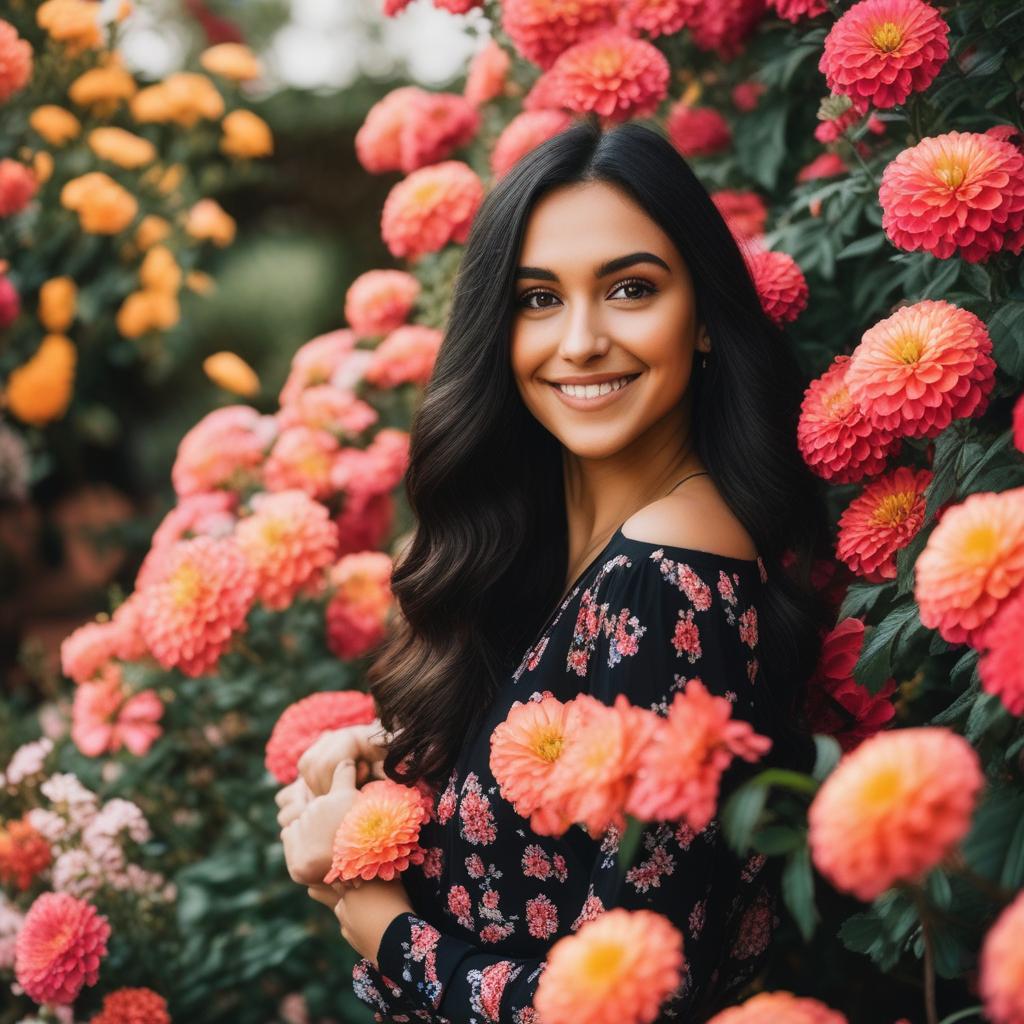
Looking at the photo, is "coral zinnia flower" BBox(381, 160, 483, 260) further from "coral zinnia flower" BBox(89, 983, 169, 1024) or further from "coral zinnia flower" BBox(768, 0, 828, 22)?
"coral zinnia flower" BBox(89, 983, 169, 1024)

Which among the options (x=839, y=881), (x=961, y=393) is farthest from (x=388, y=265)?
(x=839, y=881)

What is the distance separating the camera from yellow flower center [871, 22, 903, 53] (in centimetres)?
136

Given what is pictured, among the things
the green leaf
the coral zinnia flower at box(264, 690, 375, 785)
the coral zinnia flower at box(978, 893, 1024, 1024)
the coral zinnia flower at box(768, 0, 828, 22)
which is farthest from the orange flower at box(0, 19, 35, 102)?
the coral zinnia flower at box(978, 893, 1024, 1024)

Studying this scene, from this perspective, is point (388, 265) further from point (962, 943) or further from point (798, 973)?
point (962, 943)

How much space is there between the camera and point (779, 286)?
5.38 ft

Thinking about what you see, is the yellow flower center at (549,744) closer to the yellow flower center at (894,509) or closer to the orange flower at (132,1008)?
the yellow flower center at (894,509)

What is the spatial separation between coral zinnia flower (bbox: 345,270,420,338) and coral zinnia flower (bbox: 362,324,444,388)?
118mm

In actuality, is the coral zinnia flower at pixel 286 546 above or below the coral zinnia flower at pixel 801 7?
below

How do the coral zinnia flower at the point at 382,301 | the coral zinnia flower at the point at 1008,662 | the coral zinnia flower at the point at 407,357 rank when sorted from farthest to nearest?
the coral zinnia flower at the point at 382,301 < the coral zinnia flower at the point at 407,357 < the coral zinnia flower at the point at 1008,662

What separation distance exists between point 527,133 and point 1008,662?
1434 mm

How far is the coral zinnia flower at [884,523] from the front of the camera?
1.37 meters

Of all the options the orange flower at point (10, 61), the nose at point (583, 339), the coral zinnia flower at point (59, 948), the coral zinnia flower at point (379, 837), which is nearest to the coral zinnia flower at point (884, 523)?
the nose at point (583, 339)

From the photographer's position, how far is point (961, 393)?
4.05 feet

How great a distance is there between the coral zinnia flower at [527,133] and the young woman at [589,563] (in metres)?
0.57
